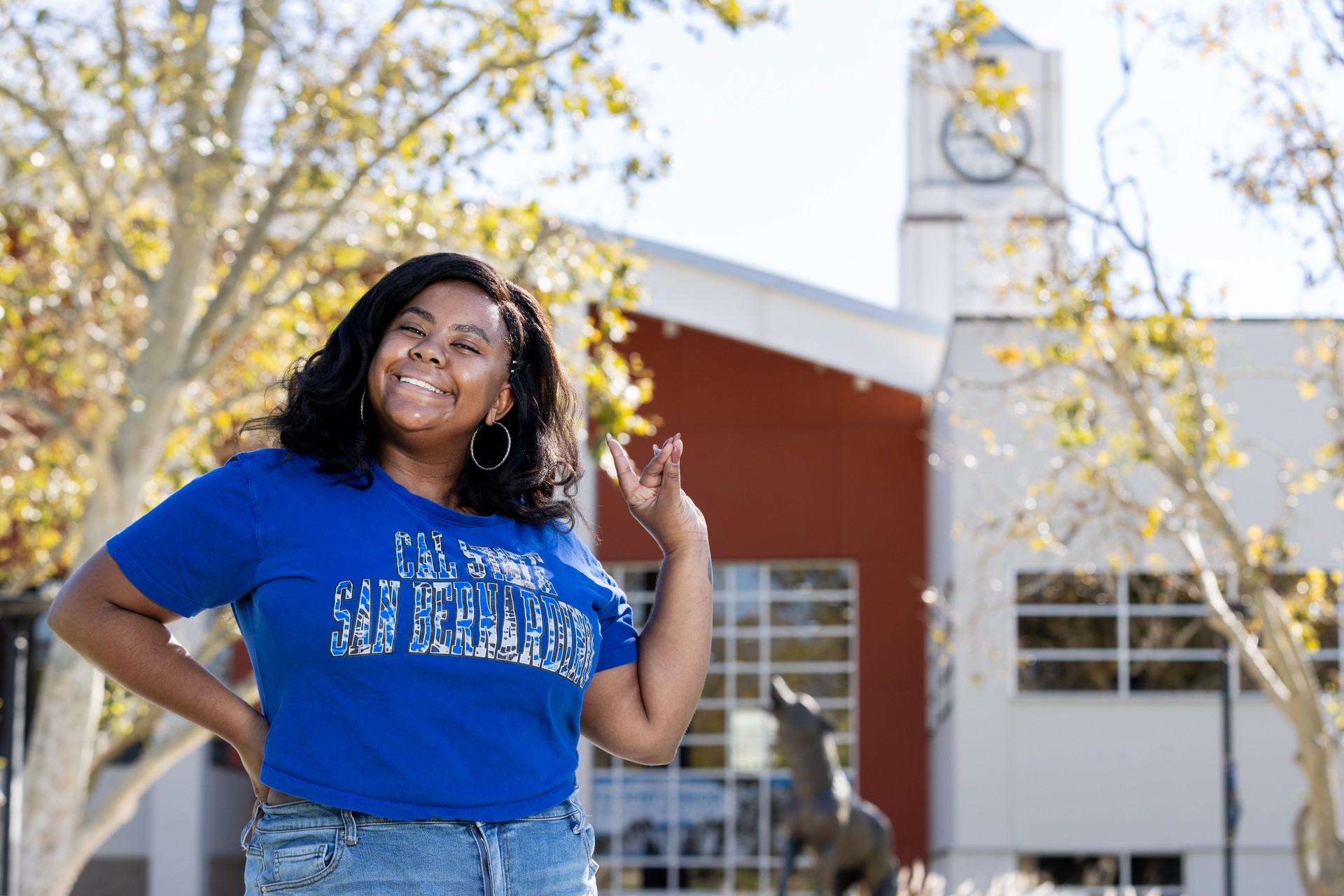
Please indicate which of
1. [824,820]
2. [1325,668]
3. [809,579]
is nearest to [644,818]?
[809,579]

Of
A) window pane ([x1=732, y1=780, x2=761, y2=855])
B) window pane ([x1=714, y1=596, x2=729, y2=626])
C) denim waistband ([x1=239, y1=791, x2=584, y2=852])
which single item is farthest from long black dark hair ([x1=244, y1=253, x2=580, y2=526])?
window pane ([x1=732, y1=780, x2=761, y2=855])

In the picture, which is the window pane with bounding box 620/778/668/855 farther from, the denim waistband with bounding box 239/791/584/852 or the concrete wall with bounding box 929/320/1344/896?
the denim waistband with bounding box 239/791/584/852

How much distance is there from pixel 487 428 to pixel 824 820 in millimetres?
10282

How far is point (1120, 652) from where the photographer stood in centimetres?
1852

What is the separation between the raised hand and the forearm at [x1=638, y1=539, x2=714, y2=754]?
19 millimetres

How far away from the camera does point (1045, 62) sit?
3538cm

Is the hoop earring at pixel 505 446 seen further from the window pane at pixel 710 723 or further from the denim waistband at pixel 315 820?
the window pane at pixel 710 723

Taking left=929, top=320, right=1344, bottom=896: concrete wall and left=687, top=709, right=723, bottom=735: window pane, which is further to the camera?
left=687, top=709, right=723, bottom=735: window pane

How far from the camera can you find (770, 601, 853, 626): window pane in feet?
A: 70.9

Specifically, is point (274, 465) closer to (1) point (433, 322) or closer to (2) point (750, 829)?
(1) point (433, 322)

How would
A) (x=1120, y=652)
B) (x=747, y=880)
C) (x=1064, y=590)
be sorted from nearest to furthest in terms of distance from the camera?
(x=1064, y=590), (x=1120, y=652), (x=747, y=880)

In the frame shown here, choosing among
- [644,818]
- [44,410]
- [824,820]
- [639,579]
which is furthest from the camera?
[639,579]

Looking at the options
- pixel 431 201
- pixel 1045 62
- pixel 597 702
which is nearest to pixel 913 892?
pixel 431 201

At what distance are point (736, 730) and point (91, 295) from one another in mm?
11329
